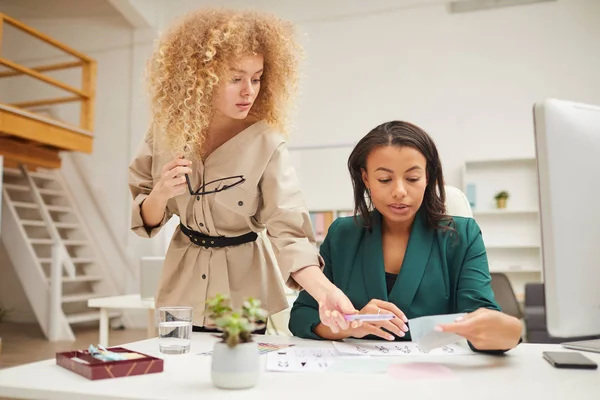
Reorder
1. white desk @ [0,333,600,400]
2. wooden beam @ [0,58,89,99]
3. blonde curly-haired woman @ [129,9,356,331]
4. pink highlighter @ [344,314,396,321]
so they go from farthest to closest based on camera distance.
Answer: wooden beam @ [0,58,89,99], blonde curly-haired woman @ [129,9,356,331], pink highlighter @ [344,314,396,321], white desk @ [0,333,600,400]

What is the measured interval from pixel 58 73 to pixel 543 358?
25.1 ft

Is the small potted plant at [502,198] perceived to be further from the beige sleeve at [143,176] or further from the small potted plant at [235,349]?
the small potted plant at [235,349]

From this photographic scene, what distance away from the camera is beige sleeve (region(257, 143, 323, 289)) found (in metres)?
1.38

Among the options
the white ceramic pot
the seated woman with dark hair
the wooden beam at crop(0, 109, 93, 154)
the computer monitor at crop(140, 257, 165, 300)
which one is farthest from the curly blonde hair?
the wooden beam at crop(0, 109, 93, 154)

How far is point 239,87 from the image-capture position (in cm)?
147

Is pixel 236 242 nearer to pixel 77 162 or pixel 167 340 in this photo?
pixel 167 340

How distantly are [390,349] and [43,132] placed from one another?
5.13 m

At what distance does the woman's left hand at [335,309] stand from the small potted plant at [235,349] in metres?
0.32

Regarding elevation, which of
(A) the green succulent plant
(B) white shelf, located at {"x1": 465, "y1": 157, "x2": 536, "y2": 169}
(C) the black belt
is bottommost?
(A) the green succulent plant

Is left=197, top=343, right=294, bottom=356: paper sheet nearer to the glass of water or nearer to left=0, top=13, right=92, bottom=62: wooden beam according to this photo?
the glass of water

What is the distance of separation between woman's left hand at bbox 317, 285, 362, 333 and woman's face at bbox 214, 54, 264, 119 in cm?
55

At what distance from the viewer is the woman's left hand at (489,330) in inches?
41.7

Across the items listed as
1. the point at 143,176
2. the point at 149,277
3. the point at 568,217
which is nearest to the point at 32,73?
the point at 149,277

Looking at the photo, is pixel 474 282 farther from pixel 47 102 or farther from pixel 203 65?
pixel 47 102
